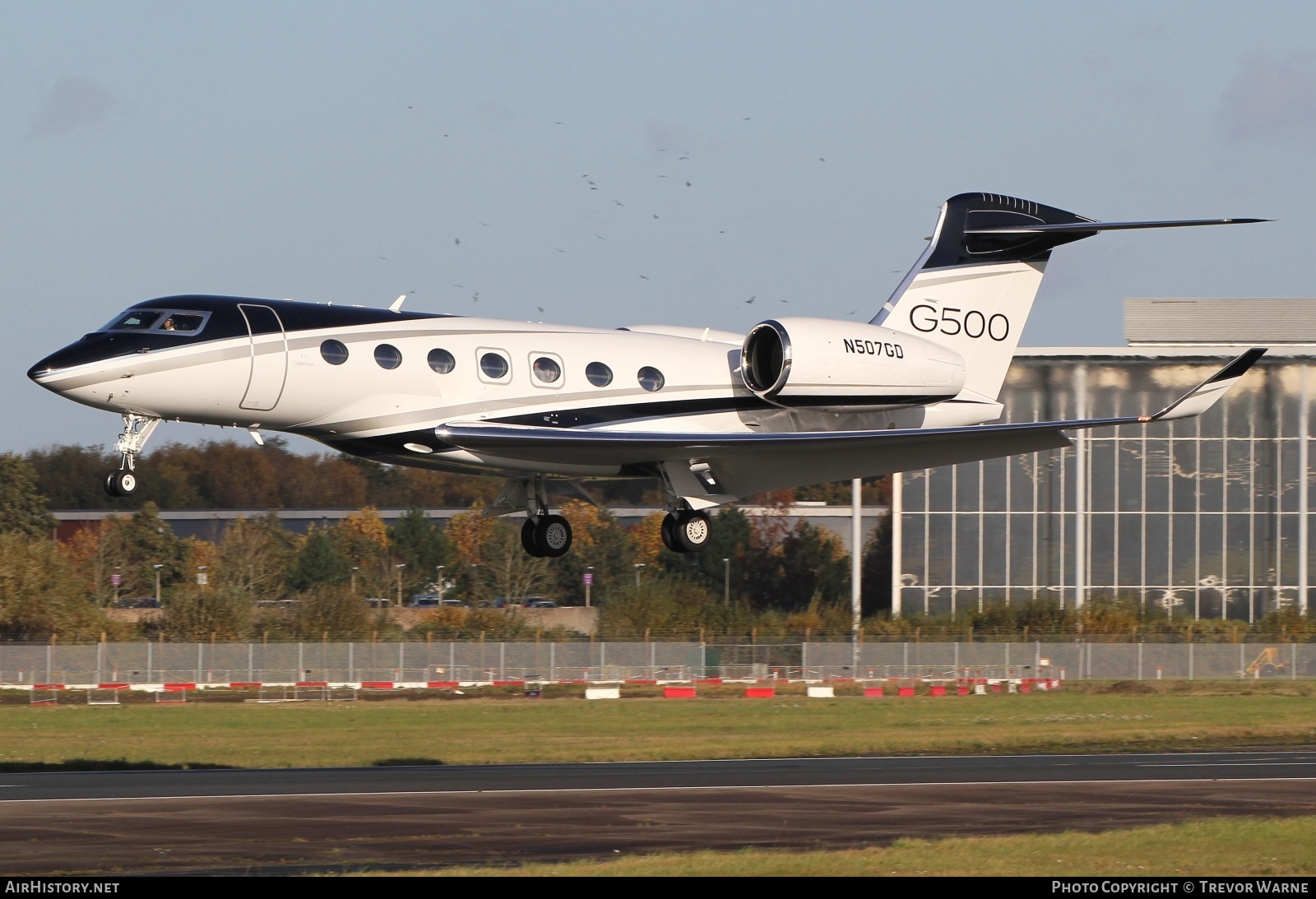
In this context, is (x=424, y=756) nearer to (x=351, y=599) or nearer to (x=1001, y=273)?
(x=1001, y=273)

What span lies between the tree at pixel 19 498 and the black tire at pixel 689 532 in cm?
5606

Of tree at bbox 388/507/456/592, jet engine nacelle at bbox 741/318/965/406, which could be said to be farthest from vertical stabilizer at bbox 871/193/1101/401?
tree at bbox 388/507/456/592

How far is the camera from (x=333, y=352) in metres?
21.8

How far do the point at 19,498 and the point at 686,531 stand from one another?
5797cm

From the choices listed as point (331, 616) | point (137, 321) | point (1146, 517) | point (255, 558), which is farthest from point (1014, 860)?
point (255, 558)

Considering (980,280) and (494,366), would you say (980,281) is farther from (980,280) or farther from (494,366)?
(494,366)

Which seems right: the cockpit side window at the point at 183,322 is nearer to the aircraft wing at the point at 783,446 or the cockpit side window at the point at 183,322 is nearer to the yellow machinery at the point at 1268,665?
the aircraft wing at the point at 783,446

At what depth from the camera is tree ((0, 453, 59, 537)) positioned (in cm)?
7388

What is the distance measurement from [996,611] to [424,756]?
27584 mm

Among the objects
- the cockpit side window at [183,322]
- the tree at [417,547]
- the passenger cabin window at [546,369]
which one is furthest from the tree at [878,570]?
the cockpit side window at [183,322]

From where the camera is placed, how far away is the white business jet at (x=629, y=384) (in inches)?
835

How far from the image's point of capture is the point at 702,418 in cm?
2484

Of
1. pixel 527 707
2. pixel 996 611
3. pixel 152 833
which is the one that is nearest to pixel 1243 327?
pixel 996 611

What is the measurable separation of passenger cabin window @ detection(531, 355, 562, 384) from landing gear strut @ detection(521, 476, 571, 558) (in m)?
2.07
